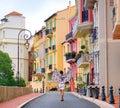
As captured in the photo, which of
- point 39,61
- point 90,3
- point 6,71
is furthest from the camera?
point 39,61

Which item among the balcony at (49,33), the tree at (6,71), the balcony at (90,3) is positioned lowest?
the tree at (6,71)

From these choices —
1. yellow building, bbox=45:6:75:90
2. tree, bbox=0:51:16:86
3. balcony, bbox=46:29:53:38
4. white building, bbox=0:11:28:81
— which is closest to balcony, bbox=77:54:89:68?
yellow building, bbox=45:6:75:90

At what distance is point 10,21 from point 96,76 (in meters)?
73.6

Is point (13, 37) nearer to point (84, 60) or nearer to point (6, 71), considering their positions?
point (6, 71)

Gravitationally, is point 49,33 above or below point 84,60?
above

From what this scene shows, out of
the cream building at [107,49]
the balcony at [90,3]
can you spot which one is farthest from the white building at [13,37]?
the cream building at [107,49]

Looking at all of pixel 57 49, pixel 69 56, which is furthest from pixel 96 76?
pixel 57 49

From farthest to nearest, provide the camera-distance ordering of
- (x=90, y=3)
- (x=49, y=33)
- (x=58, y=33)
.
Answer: (x=49, y=33) < (x=58, y=33) < (x=90, y=3)

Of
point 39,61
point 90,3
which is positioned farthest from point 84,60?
point 39,61

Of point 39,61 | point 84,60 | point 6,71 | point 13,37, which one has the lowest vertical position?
point 6,71

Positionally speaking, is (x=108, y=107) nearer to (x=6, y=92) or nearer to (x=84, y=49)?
(x=6, y=92)

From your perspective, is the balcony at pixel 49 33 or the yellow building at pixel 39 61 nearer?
the balcony at pixel 49 33

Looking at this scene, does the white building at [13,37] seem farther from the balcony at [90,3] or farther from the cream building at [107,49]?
the cream building at [107,49]

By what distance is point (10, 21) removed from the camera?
11112 cm
